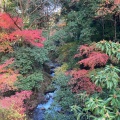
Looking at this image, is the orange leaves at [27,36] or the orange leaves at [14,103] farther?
the orange leaves at [27,36]

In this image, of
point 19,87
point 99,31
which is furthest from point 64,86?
point 99,31

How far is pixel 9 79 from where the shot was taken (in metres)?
7.61

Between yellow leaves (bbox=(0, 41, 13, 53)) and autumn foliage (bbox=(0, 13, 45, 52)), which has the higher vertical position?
autumn foliage (bbox=(0, 13, 45, 52))

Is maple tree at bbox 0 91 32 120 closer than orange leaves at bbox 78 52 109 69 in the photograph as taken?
Yes

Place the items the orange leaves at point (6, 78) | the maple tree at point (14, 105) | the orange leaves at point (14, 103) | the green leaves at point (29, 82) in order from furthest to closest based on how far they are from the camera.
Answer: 1. the green leaves at point (29, 82)
2. the orange leaves at point (6, 78)
3. the orange leaves at point (14, 103)
4. the maple tree at point (14, 105)

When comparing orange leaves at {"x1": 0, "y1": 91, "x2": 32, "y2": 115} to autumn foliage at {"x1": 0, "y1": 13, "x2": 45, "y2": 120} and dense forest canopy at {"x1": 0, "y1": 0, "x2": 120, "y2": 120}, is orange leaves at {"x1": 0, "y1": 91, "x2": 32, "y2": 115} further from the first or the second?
autumn foliage at {"x1": 0, "y1": 13, "x2": 45, "y2": 120}

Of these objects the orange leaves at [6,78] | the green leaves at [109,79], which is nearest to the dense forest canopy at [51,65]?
the orange leaves at [6,78]

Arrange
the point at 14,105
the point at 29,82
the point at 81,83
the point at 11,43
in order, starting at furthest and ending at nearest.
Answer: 1. the point at 11,43
2. the point at 29,82
3. the point at 81,83
4. the point at 14,105

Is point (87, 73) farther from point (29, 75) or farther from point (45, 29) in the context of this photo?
point (45, 29)

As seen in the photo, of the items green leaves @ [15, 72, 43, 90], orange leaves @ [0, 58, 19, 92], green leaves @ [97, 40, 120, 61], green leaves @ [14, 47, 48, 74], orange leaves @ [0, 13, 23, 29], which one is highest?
orange leaves @ [0, 13, 23, 29]

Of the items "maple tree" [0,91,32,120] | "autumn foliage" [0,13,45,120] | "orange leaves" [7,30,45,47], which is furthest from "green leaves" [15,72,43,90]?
"orange leaves" [7,30,45,47]

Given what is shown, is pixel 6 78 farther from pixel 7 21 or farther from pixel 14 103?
pixel 7 21

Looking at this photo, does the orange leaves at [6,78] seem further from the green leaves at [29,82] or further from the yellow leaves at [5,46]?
the yellow leaves at [5,46]

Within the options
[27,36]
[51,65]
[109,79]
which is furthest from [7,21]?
[109,79]
